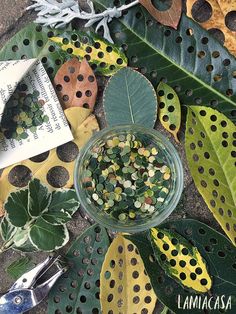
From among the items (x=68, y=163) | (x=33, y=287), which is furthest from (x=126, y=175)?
(x=33, y=287)

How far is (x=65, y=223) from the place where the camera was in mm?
822

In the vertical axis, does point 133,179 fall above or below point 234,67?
below

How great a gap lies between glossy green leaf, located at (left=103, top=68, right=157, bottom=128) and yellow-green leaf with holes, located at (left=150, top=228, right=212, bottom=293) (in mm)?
153

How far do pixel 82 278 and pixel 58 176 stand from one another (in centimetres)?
15

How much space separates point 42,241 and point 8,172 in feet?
0.36

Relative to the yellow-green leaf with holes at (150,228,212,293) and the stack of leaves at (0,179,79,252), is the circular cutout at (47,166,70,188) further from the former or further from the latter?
the yellow-green leaf with holes at (150,228,212,293)

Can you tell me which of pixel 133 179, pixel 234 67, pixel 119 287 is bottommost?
pixel 119 287

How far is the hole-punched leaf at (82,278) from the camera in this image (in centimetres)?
82

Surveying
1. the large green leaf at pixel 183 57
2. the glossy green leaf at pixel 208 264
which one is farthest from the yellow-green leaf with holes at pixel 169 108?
the glossy green leaf at pixel 208 264

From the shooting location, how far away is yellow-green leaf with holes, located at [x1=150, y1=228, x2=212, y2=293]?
79 centimetres

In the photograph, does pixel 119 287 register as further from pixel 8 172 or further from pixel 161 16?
pixel 161 16

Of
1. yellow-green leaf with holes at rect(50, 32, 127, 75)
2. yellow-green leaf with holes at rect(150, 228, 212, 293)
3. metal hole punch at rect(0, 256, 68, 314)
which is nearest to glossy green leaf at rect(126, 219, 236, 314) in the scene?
yellow-green leaf with holes at rect(150, 228, 212, 293)

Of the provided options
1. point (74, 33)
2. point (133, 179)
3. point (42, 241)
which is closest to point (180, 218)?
point (133, 179)

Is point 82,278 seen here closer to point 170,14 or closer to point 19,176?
point 19,176
